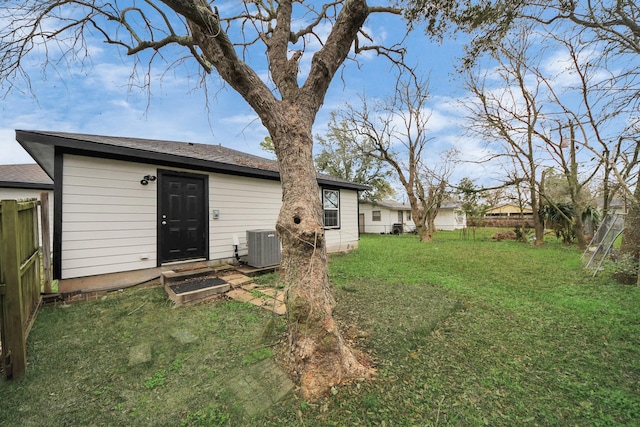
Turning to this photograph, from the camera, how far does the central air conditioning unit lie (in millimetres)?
5391

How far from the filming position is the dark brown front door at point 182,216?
484cm

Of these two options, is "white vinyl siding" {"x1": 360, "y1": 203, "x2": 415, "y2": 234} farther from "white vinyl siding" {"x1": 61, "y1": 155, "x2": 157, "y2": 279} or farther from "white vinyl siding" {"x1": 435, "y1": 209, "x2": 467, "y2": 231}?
"white vinyl siding" {"x1": 61, "y1": 155, "x2": 157, "y2": 279}

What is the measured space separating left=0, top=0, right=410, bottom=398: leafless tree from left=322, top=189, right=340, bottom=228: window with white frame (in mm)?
4748

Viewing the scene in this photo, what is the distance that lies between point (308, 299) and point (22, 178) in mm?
11986

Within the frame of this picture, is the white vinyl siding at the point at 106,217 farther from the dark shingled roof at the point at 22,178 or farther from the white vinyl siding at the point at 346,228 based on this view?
the dark shingled roof at the point at 22,178

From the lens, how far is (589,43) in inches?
148

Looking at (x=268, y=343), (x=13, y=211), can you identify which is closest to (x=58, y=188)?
(x=13, y=211)

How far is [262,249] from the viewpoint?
5.41 metres

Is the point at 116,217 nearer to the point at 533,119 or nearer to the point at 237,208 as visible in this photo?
the point at 237,208

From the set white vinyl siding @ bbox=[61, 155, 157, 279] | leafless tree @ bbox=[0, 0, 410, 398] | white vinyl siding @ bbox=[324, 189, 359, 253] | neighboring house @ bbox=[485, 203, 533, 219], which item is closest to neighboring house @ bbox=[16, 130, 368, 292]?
white vinyl siding @ bbox=[61, 155, 157, 279]

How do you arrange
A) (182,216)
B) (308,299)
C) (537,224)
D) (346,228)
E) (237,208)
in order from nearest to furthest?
(308,299) < (182,216) < (237,208) < (346,228) < (537,224)

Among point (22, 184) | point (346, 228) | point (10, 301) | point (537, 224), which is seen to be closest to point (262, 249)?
→ point (10, 301)

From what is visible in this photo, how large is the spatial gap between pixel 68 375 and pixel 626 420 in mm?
4247

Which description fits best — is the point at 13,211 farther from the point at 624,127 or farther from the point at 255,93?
the point at 624,127
